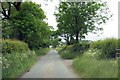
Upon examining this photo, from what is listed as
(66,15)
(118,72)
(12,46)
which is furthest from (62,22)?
(118,72)

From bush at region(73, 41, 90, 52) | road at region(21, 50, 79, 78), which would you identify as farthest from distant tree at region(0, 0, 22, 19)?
road at region(21, 50, 79, 78)

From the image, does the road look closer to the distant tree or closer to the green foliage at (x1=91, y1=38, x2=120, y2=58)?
the green foliage at (x1=91, y1=38, x2=120, y2=58)

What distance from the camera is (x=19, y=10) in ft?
140

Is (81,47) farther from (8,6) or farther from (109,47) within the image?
(109,47)

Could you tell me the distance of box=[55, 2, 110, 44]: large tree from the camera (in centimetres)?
4981

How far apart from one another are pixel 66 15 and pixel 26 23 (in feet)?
36.1

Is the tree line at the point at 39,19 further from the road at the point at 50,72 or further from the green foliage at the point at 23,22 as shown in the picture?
the road at the point at 50,72

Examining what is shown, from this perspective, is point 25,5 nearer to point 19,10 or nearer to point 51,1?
point 19,10

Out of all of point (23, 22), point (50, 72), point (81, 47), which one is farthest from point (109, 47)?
point (81, 47)

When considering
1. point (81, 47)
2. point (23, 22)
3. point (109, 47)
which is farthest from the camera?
point (81, 47)

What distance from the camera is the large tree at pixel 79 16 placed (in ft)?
163

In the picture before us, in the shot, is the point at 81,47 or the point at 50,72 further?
the point at 81,47

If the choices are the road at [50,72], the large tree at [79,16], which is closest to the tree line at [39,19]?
the large tree at [79,16]

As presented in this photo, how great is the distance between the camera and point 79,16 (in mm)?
50000
